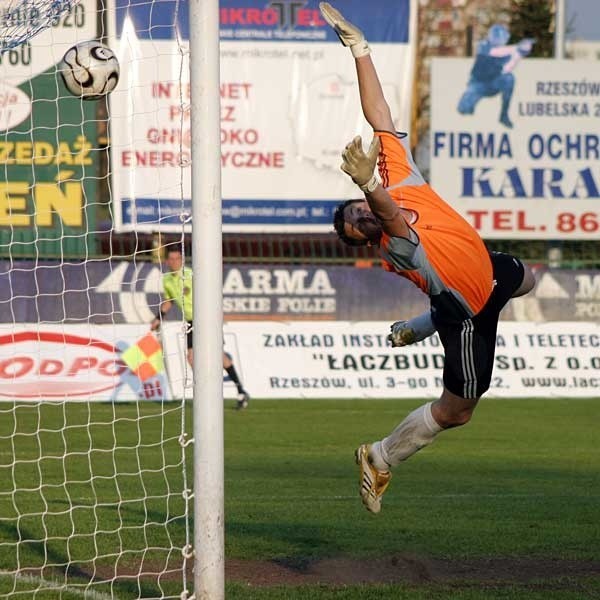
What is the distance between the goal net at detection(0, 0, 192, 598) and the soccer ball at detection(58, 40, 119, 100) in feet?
0.95

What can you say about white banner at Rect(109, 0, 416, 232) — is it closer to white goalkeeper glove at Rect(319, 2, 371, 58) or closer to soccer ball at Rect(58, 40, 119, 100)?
soccer ball at Rect(58, 40, 119, 100)

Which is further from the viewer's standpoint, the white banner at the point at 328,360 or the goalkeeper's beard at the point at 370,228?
the white banner at the point at 328,360

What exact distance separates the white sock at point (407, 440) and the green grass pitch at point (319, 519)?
0.59m

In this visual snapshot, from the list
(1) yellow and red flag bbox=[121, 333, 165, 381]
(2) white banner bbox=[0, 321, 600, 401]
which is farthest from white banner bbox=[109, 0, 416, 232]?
(1) yellow and red flag bbox=[121, 333, 165, 381]

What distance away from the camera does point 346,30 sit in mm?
7688

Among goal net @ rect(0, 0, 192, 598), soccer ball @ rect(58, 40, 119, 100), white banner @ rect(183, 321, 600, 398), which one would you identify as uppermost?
soccer ball @ rect(58, 40, 119, 100)

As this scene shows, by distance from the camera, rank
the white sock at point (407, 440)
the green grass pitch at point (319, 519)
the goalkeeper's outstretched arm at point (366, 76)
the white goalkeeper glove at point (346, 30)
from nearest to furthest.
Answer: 1. the green grass pitch at point (319, 519)
2. the white goalkeeper glove at point (346, 30)
3. the goalkeeper's outstretched arm at point (366, 76)
4. the white sock at point (407, 440)

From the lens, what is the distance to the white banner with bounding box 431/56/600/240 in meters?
25.1

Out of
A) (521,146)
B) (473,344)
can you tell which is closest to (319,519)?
(473,344)

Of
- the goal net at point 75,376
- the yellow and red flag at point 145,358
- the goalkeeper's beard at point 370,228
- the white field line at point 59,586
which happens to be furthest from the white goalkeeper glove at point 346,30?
the yellow and red flag at point 145,358

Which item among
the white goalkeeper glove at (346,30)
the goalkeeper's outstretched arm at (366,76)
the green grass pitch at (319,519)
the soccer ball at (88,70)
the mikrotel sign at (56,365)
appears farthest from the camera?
the mikrotel sign at (56,365)

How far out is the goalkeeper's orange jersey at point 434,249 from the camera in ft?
24.3

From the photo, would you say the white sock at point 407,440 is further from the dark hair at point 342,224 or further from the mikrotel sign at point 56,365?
the mikrotel sign at point 56,365

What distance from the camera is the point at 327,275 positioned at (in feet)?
76.5
